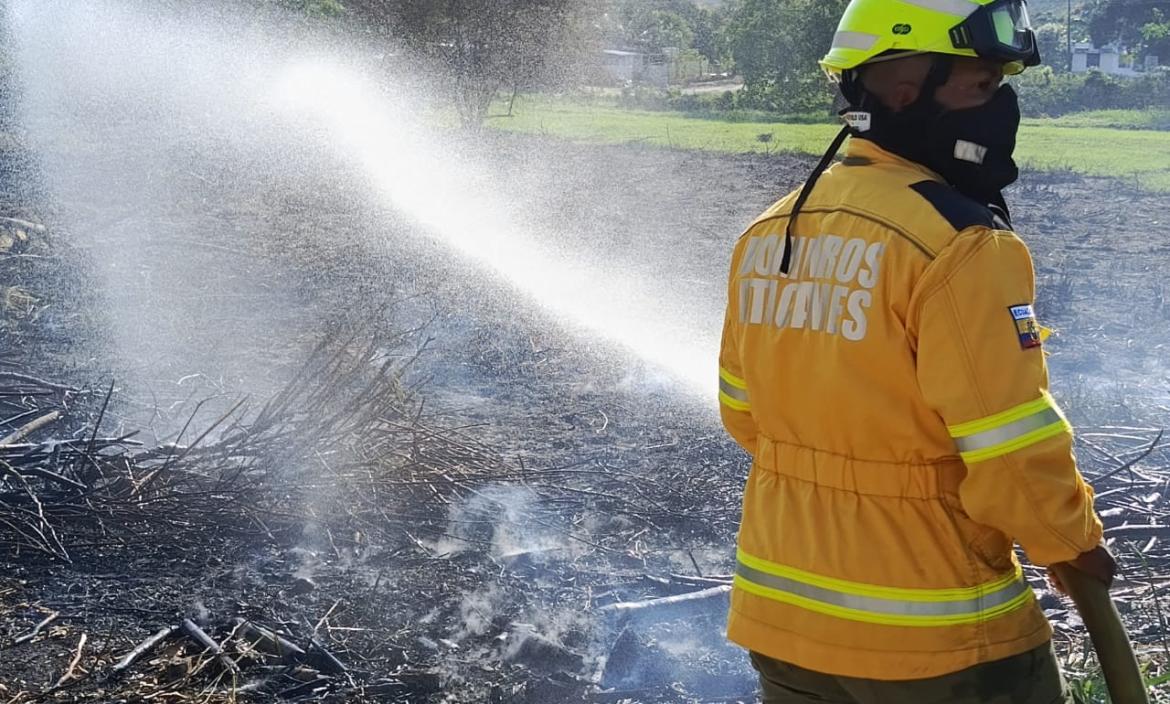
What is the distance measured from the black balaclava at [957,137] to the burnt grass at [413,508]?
185 centimetres

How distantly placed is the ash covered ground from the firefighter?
153 centimetres

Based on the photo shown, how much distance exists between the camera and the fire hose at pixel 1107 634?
6.22 feet

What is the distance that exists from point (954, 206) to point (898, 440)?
1.29ft

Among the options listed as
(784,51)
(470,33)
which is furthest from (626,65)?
(470,33)

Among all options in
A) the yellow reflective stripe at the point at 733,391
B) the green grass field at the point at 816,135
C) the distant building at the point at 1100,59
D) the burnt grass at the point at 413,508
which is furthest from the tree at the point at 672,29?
the yellow reflective stripe at the point at 733,391

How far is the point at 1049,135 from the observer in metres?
22.9

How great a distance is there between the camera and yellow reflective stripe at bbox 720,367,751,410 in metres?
2.39

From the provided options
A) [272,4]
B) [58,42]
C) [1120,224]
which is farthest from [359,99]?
[1120,224]

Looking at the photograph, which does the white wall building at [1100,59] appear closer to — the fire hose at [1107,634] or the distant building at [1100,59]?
the distant building at [1100,59]

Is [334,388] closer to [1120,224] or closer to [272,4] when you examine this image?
[1120,224]

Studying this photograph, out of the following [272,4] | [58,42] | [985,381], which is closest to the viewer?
[985,381]

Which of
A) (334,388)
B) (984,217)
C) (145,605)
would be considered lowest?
(145,605)

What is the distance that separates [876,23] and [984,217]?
15.6 inches

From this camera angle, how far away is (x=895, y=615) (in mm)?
1951
